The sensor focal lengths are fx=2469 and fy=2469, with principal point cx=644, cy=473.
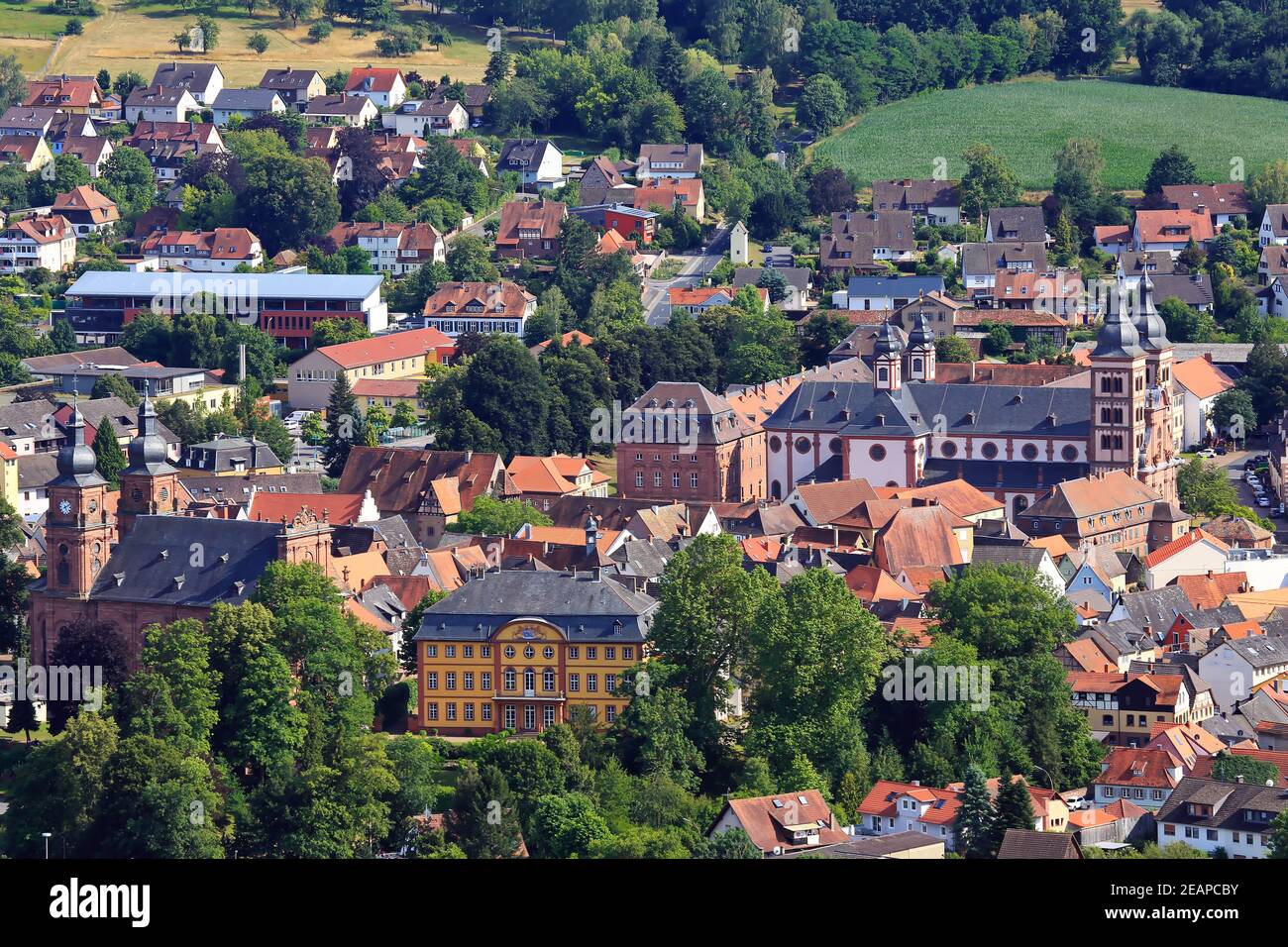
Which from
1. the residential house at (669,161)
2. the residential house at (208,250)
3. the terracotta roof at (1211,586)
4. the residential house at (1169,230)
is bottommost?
the terracotta roof at (1211,586)

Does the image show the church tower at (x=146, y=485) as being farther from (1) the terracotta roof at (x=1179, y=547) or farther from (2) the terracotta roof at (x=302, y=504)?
(1) the terracotta roof at (x=1179, y=547)

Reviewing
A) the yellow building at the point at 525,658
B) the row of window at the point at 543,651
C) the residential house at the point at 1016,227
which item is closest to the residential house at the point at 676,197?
the residential house at the point at 1016,227

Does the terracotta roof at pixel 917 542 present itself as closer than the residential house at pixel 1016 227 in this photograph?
Yes

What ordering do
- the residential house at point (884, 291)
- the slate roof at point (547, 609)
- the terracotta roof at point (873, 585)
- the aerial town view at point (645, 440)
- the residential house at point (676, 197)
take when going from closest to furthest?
the aerial town view at point (645, 440) < the slate roof at point (547, 609) < the terracotta roof at point (873, 585) < the residential house at point (884, 291) < the residential house at point (676, 197)

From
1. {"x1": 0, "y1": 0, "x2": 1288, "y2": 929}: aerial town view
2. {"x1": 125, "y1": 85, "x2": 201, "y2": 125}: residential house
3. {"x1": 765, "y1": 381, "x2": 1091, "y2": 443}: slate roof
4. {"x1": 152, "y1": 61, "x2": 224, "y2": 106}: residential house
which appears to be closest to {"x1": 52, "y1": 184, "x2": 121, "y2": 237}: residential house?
{"x1": 0, "y1": 0, "x2": 1288, "y2": 929}: aerial town view

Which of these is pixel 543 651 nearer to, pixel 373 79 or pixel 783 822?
pixel 783 822

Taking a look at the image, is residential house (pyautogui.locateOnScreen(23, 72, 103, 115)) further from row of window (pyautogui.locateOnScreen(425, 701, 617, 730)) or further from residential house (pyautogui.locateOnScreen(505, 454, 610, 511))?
row of window (pyautogui.locateOnScreen(425, 701, 617, 730))
